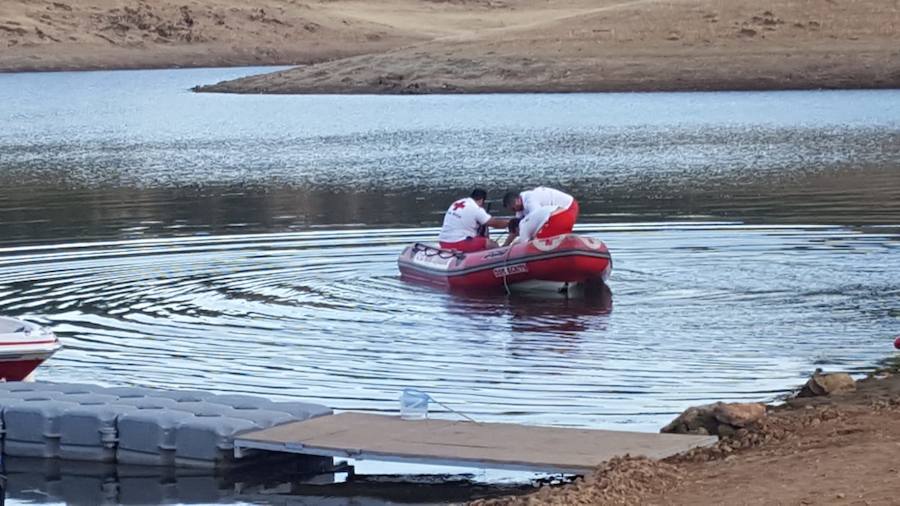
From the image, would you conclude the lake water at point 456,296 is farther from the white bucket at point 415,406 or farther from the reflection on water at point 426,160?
the white bucket at point 415,406

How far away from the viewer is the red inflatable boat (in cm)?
2028

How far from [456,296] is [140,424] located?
8749 mm

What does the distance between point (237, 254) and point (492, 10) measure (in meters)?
109

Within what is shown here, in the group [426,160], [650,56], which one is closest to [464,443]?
[426,160]

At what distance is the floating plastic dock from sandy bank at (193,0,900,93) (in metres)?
54.3

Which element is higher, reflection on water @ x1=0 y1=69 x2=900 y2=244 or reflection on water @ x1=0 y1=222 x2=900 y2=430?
reflection on water @ x1=0 y1=222 x2=900 y2=430

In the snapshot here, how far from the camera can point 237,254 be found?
79.9ft

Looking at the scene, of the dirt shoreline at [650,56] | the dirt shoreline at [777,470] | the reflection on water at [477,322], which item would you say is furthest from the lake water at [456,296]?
the dirt shoreline at [650,56]

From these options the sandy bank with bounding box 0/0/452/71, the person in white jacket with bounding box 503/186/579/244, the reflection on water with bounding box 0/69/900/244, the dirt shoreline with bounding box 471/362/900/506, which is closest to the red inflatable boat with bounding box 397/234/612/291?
the person in white jacket with bounding box 503/186/579/244

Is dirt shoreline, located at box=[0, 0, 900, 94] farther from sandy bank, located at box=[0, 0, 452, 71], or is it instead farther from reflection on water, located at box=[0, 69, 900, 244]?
sandy bank, located at box=[0, 0, 452, 71]

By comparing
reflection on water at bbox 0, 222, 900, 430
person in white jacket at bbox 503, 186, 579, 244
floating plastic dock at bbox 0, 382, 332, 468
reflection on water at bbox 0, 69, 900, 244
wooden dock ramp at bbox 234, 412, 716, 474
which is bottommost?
reflection on water at bbox 0, 69, 900, 244

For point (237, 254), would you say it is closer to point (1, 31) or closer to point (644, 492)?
point (644, 492)

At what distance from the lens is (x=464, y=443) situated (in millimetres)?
11562

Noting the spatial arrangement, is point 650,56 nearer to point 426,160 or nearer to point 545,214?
point 426,160
